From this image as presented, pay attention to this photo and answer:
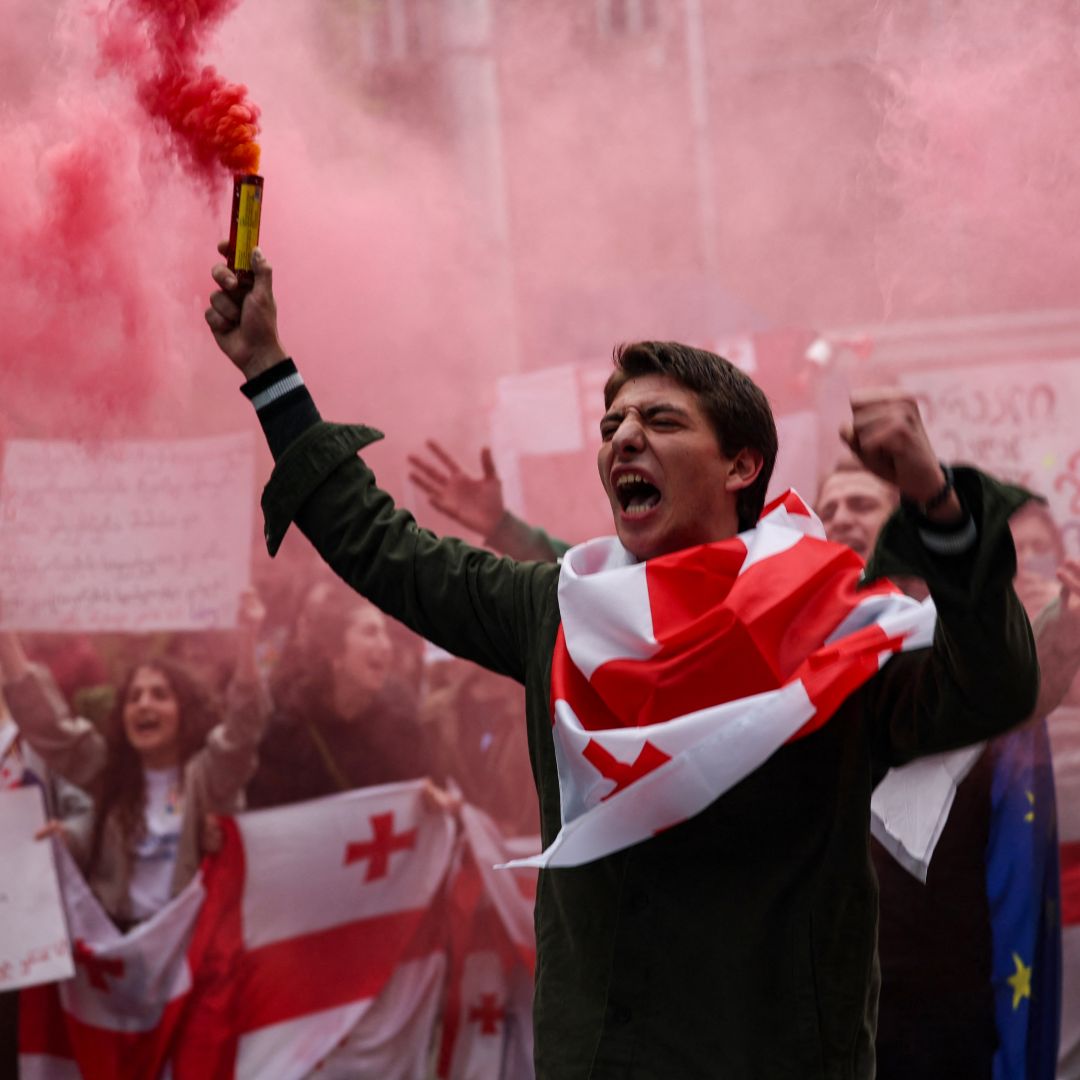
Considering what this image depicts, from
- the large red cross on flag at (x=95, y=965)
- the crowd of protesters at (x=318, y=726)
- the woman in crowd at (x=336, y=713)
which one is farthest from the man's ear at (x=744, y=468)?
the large red cross on flag at (x=95, y=965)

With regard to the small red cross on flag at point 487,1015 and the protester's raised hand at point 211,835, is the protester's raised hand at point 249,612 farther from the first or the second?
the small red cross on flag at point 487,1015

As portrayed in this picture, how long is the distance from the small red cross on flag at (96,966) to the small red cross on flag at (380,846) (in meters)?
0.61

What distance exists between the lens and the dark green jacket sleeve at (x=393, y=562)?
160 cm

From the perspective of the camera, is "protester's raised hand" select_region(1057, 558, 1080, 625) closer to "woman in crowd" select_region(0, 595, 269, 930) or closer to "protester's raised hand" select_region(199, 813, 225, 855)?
"woman in crowd" select_region(0, 595, 269, 930)

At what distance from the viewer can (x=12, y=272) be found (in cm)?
281

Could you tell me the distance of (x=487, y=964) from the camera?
358cm

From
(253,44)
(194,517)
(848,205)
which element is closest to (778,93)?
(848,205)

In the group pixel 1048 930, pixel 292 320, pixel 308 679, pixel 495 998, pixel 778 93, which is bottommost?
pixel 495 998

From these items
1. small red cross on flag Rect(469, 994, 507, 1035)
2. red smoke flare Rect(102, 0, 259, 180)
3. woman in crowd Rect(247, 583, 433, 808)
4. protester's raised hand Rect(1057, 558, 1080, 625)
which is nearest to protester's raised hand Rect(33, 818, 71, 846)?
woman in crowd Rect(247, 583, 433, 808)

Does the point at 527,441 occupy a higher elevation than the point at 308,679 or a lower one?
higher

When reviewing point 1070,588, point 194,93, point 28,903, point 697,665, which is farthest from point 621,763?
point 28,903

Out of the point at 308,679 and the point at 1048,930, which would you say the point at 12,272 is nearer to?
the point at 308,679

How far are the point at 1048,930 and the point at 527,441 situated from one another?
1.75 metres

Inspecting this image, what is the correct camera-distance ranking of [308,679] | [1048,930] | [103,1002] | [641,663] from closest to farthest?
1. [641,663]
2. [1048,930]
3. [103,1002]
4. [308,679]
